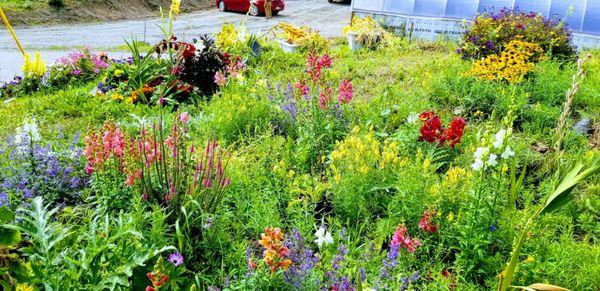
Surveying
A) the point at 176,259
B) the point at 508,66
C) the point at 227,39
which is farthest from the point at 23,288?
the point at 227,39

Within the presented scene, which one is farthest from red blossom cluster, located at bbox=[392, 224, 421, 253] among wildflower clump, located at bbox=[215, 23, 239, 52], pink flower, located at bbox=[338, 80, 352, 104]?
wildflower clump, located at bbox=[215, 23, 239, 52]

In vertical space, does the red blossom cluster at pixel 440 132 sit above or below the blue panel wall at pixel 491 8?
below

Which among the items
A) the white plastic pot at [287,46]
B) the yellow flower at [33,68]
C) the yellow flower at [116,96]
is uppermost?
the white plastic pot at [287,46]

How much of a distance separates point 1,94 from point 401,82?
6.03 m

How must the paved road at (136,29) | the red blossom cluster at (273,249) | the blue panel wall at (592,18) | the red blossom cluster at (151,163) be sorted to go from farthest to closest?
the paved road at (136,29)
the blue panel wall at (592,18)
the red blossom cluster at (151,163)
the red blossom cluster at (273,249)

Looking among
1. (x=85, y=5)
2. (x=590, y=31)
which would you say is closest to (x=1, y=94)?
(x=590, y=31)

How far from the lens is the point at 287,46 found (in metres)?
10.3

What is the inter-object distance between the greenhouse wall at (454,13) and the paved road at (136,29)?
10.4ft

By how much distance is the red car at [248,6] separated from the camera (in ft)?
72.0

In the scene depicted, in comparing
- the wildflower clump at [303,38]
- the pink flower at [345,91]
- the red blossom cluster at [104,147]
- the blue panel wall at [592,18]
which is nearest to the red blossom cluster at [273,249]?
the red blossom cluster at [104,147]

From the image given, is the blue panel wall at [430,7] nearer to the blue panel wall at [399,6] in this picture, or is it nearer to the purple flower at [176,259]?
the blue panel wall at [399,6]

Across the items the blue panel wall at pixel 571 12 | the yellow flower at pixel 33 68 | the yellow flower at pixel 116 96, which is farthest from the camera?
the blue panel wall at pixel 571 12

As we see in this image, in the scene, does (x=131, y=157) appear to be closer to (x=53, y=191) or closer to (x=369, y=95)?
(x=53, y=191)

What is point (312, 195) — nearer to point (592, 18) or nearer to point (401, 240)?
Result: point (401, 240)
